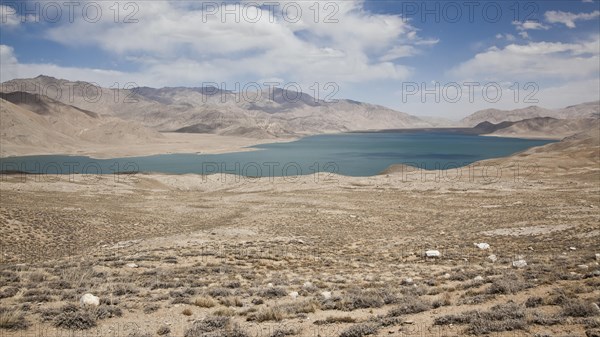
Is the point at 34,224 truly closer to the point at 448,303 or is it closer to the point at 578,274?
the point at 448,303

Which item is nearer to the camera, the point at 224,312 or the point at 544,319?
the point at 544,319

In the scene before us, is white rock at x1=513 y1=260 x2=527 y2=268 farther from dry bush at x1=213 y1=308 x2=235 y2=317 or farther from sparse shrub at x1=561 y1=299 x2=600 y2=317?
dry bush at x1=213 y1=308 x2=235 y2=317

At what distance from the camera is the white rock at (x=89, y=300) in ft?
31.6

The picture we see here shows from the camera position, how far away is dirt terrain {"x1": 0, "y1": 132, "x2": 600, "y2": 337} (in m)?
8.48

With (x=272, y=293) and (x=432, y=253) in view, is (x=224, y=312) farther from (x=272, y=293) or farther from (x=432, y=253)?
(x=432, y=253)

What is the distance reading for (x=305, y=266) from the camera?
52.0 feet

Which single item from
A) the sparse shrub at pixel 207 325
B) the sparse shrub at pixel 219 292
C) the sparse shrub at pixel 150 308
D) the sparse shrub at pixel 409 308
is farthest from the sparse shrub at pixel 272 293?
the sparse shrub at pixel 409 308

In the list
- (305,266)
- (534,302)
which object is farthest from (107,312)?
(534,302)

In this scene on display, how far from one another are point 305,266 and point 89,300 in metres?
8.32

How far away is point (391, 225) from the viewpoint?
92.2 ft

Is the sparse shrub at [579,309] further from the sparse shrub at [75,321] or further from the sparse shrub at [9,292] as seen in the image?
the sparse shrub at [9,292]

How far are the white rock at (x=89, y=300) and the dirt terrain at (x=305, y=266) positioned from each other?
0.65ft

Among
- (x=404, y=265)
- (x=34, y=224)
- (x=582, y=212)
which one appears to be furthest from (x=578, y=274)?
(x=34, y=224)

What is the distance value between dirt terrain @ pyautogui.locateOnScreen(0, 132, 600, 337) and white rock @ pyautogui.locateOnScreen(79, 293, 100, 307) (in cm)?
20
